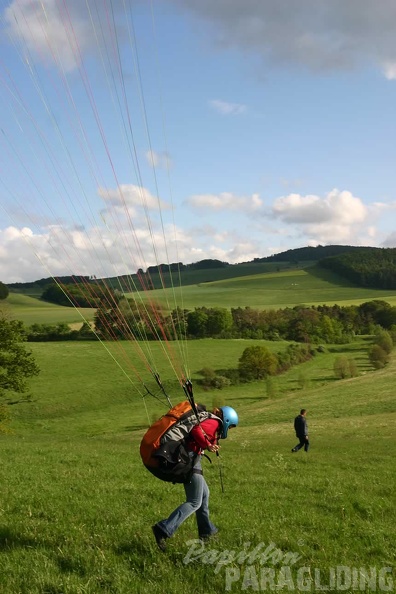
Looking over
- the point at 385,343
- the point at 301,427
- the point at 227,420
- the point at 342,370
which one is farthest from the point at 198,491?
the point at 385,343

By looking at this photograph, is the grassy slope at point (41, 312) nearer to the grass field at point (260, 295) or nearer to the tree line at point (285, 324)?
the grass field at point (260, 295)

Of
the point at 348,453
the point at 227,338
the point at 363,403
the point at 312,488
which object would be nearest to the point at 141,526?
the point at 312,488

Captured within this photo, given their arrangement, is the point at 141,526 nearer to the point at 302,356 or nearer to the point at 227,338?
the point at 302,356

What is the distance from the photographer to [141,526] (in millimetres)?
7871

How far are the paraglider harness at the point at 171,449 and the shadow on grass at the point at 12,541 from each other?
6.69 ft

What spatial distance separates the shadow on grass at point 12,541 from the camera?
22.6ft

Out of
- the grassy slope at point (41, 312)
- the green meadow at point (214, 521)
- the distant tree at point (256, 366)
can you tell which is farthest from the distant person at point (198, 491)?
the grassy slope at point (41, 312)

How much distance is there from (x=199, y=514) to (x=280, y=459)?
34.8 feet

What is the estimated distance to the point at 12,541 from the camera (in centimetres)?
711

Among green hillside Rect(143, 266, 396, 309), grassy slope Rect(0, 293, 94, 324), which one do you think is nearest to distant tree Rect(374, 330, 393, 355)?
green hillside Rect(143, 266, 396, 309)

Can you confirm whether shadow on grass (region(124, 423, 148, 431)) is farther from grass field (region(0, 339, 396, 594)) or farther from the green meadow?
grass field (region(0, 339, 396, 594))

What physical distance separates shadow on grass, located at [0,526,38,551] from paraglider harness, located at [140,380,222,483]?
204 cm

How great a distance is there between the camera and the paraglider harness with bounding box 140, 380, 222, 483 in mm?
6867

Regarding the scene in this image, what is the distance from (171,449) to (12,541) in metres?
2.70
